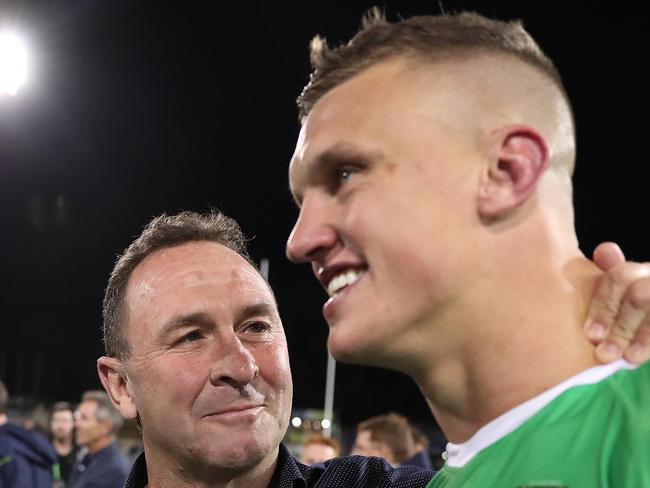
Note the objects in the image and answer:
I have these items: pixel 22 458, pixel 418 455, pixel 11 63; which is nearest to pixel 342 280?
pixel 418 455

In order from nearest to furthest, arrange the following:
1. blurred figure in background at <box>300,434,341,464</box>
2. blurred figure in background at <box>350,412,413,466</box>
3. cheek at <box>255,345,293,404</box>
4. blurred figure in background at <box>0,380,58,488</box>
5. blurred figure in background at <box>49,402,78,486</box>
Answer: cheek at <box>255,345,293,404</box> < blurred figure in background at <box>0,380,58,488</box> < blurred figure in background at <box>350,412,413,466</box> < blurred figure in background at <box>300,434,341,464</box> < blurred figure in background at <box>49,402,78,486</box>

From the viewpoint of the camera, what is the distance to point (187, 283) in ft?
7.81

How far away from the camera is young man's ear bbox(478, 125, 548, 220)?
1.20 meters

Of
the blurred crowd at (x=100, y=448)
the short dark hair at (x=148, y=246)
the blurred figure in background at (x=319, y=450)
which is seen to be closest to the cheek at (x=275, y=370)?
the short dark hair at (x=148, y=246)

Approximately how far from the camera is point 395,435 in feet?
Answer: 19.9

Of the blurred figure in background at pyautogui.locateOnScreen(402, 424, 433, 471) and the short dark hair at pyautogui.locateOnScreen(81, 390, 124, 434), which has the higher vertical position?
the short dark hair at pyautogui.locateOnScreen(81, 390, 124, 434)

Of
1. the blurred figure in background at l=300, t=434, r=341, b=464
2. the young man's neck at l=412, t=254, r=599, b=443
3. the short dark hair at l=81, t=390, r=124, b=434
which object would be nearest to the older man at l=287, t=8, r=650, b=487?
the young man's neck at l=412, t=254, r=599, b=443

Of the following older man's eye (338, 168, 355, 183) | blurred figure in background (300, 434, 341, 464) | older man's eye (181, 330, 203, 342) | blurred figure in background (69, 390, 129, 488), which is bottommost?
blurred figure in background (300, 434, 341, 464)

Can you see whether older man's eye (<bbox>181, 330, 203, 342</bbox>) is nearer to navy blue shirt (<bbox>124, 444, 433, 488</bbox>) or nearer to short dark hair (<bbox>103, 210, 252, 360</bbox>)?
short dark hair (<bbox>103, 210, 252, 360</bbox>)

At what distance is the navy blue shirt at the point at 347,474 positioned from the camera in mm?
2218

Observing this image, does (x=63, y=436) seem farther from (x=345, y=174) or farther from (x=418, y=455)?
(x=345, y=174)

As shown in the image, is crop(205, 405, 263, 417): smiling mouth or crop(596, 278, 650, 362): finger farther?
crop(205, 405, 263, 417): smiling mouth

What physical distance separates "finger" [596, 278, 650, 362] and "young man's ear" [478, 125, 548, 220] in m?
0.21

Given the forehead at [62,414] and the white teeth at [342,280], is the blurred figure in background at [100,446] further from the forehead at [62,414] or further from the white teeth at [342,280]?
the white teeth at [342,280]
